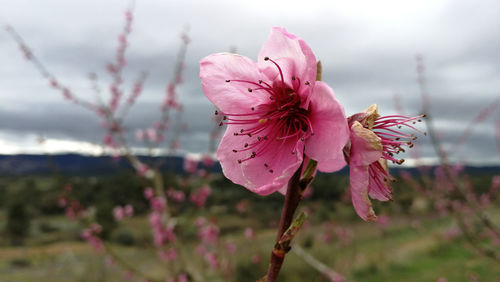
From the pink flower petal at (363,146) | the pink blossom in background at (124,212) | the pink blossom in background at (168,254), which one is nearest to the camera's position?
the pink flower petal at (363,146)

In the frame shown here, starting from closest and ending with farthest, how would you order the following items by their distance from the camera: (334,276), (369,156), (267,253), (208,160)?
(369,156) → (334,276) → (208,160) → (267,253)

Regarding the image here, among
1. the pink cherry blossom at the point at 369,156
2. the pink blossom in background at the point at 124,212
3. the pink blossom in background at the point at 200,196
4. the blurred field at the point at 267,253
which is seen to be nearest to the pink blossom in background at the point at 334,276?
the blurred field at the point at 267,253

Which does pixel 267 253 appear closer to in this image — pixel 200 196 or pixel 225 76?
pixel 200 196

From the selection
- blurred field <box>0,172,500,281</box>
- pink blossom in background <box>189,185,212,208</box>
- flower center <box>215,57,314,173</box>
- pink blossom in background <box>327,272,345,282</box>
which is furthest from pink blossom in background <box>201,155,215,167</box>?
flower center <box>215,57,314,173</box>

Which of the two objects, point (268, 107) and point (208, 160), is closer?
point (268, 107)

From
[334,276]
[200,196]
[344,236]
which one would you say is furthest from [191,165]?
[344,236]

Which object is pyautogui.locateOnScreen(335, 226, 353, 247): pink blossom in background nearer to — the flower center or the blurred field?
the blurred field

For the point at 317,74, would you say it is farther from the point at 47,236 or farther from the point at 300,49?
the point at 47,236

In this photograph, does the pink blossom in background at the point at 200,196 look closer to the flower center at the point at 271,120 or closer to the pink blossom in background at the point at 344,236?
the pink blossom in background at the point at 344,236
